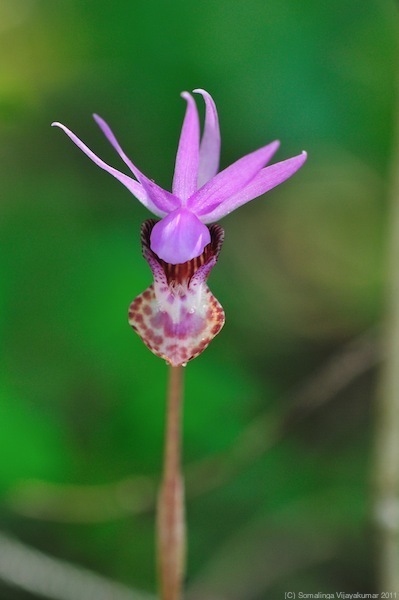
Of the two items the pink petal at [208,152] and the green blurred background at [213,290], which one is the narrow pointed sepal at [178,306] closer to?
the pink petal at [208,152]

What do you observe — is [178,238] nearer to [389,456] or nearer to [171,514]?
[171,514]

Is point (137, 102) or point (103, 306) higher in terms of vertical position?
point (137, 102)

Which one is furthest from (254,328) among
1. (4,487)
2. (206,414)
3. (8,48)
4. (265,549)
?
(8,48)

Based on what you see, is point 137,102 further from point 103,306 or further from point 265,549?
point 265,549

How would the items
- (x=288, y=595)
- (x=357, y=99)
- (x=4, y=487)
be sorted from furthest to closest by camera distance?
(x=357, y=99) < (x=288, y=595) < (x=4, y=487)

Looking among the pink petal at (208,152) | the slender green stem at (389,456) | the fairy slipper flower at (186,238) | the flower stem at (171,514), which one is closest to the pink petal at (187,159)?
the fairy slipper flower at (186,238)

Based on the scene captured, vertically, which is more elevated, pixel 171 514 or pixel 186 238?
pixel 186 238

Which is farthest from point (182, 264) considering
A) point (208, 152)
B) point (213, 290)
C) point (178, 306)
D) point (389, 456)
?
point (213, 290)

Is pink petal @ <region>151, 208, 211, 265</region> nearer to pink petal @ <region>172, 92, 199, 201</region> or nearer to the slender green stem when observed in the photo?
pink petal @ <region>172, 92, 199, 201</region>
